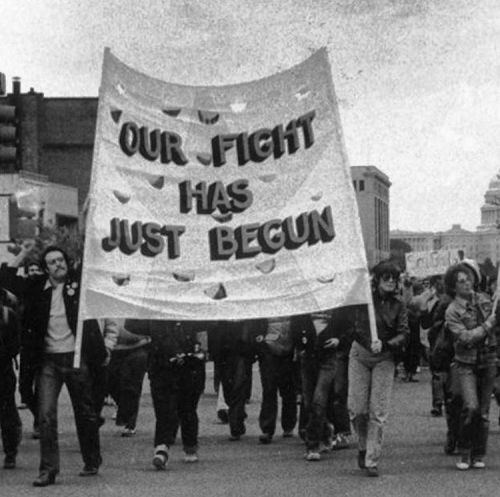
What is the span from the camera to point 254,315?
9.88 m

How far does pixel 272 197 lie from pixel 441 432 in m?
4.38

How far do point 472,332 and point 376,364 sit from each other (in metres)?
0.78

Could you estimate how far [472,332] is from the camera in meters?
10.5

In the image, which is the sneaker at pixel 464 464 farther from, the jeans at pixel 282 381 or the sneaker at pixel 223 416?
the sneaker at pixel 223 416

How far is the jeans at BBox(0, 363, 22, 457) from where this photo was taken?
10.6 metres

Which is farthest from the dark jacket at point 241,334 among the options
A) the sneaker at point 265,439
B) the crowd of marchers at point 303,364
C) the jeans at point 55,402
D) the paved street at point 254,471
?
the jeans at point 55,402

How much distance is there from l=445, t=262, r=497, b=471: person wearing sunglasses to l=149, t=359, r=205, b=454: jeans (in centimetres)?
209

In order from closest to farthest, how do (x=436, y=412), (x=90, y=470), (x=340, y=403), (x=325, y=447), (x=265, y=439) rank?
(x=90, y=470) → (x=325, y=447) → (x=340, y=403) → (x=265, y=439) → (x=436, y=412)

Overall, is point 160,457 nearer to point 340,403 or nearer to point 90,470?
point 90,470

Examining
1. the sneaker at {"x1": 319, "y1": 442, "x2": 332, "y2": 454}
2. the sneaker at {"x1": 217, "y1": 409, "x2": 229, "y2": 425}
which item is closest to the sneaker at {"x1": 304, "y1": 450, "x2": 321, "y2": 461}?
the sneaker at {"x1": 319, "y1": 442, "x2": 332, "y2": 454}

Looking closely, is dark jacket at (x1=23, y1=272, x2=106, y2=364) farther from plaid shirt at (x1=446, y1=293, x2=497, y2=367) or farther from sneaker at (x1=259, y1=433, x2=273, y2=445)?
sneaker at (x1=259, y1=433, x2=273, y2=445)

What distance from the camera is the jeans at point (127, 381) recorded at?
13.6m

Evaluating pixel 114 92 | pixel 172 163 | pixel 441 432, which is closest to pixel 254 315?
pixel 172 163

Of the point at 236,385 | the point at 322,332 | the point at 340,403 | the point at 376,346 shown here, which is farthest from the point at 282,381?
the point at 376,346
